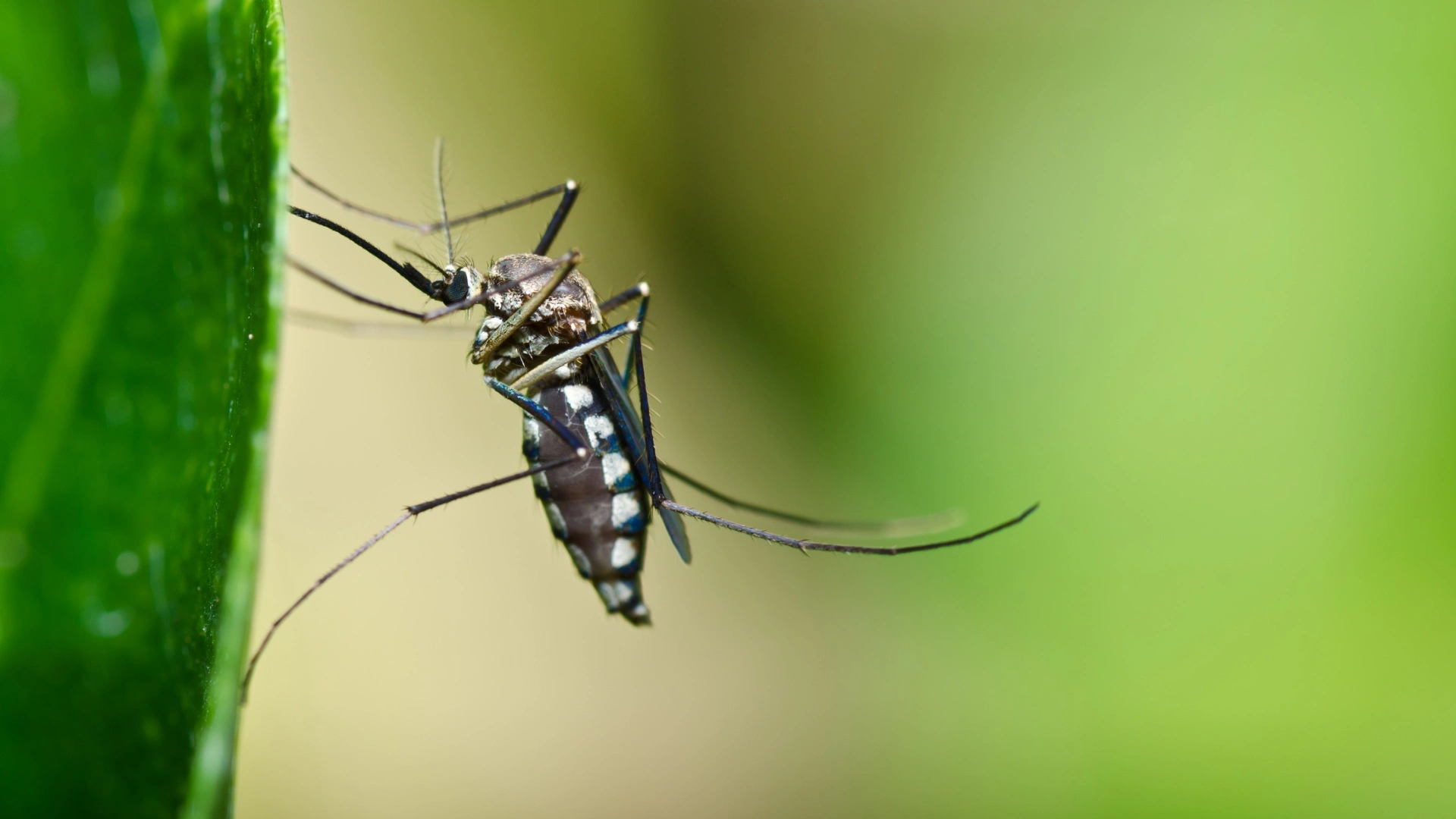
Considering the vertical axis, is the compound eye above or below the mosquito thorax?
above

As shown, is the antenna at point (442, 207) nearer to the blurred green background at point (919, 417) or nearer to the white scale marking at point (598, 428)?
the white scale marking at point (598, 428)

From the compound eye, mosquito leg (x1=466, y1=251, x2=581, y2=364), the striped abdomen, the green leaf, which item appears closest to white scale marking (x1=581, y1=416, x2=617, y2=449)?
the striped abdomen

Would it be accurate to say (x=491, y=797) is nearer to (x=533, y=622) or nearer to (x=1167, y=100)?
(x=533, y=622)

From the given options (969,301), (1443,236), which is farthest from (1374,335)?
(969,301)

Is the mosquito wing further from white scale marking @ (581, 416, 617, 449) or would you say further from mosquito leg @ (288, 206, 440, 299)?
mosquito leg @ (288, 206, 440, 299)

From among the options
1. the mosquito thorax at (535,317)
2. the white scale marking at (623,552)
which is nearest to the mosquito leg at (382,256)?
the mosquito thorax at (535,317)

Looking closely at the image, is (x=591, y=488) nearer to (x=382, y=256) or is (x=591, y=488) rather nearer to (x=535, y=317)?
(x=535, y=317)

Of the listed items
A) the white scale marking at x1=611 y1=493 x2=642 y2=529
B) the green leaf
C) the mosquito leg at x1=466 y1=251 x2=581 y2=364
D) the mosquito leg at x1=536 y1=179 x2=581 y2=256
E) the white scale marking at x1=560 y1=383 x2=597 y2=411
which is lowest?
the green leaf

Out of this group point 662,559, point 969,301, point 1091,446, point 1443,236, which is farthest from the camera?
point 662,559
